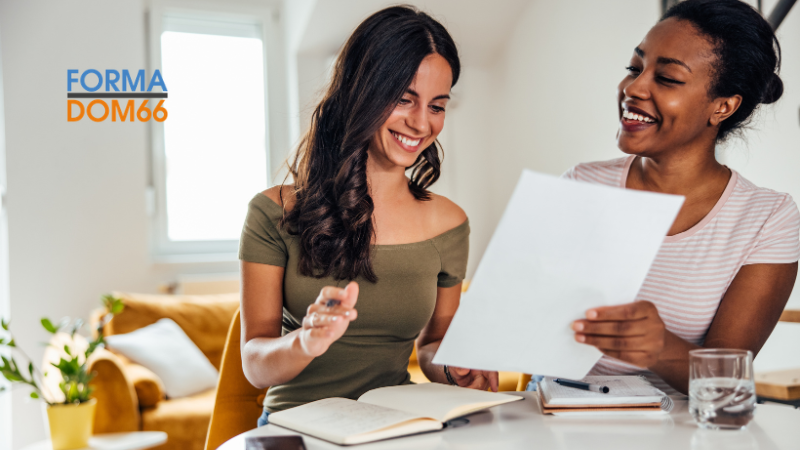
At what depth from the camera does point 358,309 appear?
3.74 feet

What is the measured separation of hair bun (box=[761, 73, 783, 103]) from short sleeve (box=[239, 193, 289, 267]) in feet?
3.11

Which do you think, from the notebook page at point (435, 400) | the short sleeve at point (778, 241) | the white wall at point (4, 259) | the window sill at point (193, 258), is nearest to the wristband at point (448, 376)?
the notebook page at point (435, 400)

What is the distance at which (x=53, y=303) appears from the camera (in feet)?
11.4

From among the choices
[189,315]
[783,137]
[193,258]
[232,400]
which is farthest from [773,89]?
[193,258]

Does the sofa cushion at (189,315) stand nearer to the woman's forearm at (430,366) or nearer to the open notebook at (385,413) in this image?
the woman's forearm at (430,366)

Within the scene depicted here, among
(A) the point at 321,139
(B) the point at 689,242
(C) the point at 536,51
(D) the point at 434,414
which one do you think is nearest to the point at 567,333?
(D) the point at 434,414

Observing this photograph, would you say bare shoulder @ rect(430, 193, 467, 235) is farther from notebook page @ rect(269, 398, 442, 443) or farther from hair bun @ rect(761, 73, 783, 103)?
hair bun @ rect(761, 73, 783, 103)

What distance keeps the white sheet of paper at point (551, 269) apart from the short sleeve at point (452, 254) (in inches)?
18.4

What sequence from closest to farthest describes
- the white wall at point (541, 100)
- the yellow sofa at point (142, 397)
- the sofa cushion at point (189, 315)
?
1. the yellow sofa at point (142, 397)
2. the sofa cushion at point (189, 315)
3. the white wall at point (541, 100)

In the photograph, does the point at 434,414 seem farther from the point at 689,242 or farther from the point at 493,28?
the point at 493,28

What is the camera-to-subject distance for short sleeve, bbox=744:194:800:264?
1.07m

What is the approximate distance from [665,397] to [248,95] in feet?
12.4

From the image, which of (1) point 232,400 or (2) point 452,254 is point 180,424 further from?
(2) point 452,254

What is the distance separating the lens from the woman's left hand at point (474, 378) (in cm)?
107
